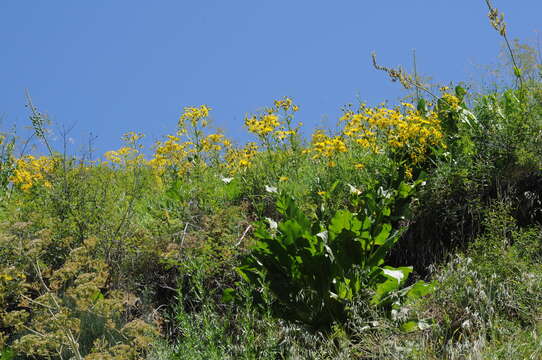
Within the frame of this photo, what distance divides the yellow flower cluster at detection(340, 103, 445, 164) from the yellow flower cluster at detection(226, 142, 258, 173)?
Result: 3.55 feet

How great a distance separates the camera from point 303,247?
441 centimetres

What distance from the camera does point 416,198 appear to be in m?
5.50

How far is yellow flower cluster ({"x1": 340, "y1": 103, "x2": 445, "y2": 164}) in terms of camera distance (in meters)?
5.25

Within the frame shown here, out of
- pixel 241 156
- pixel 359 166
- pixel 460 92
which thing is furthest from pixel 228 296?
pixel 460 92

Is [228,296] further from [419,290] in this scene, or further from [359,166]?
[359,166]

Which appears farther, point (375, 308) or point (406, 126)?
point (406, 126)

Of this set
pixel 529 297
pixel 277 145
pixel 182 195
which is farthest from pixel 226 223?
pixel 529 297

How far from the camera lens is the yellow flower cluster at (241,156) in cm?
623

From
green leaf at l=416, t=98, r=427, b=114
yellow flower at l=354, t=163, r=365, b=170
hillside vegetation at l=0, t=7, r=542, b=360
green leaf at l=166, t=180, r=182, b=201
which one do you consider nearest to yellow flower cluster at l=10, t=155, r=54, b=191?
hillside vegetation at l=0, t=7, r=542, b=360

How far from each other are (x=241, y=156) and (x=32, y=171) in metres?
2.36

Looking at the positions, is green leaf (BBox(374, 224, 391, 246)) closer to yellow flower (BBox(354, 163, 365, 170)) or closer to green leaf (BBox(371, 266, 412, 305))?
green leaf (BBox(371, 266, 412, 305))

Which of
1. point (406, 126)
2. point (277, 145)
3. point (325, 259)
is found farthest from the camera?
point (277, 145)

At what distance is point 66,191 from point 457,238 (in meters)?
3.28

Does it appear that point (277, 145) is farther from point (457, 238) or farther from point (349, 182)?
point (457, 238)
